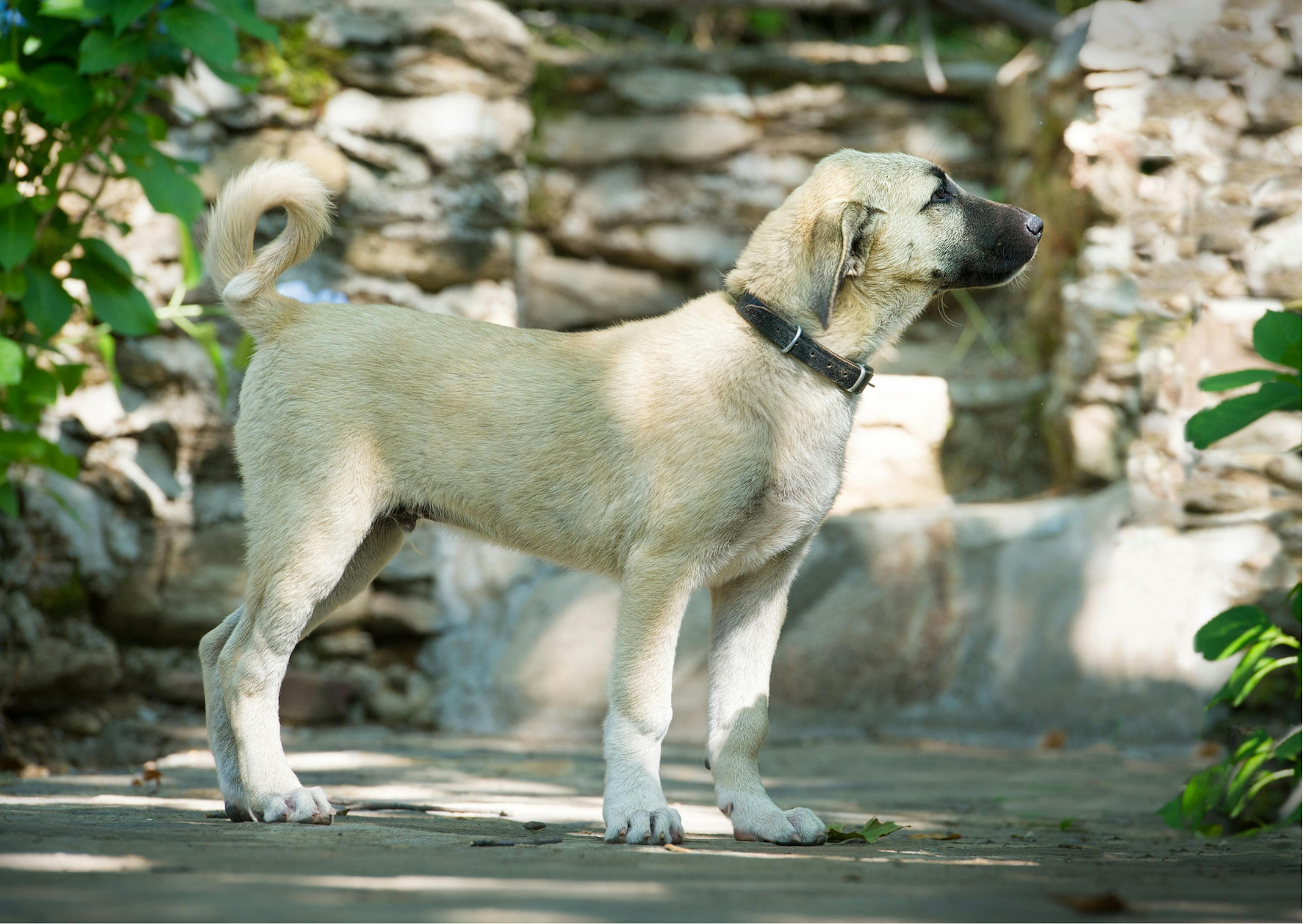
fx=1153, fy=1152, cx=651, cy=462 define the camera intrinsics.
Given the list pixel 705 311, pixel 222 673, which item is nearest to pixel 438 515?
pixel 222 673

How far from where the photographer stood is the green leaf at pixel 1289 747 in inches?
117

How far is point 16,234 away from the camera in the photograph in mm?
3742

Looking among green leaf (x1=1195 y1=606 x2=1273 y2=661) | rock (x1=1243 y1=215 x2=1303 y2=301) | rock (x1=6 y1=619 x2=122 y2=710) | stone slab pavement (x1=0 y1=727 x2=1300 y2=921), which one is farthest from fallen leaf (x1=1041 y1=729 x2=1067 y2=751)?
rock (x1=6 y1=619 x2=122 y2=710)

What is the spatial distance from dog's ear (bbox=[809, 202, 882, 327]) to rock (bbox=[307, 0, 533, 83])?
3160mm

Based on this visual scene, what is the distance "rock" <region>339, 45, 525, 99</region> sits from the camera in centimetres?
546

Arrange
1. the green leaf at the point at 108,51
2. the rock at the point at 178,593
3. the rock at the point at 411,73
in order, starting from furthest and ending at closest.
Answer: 1. the rock at the point at 411,73
2. the rock at the point at 178,593
3. the green leaf at the point at 108,51

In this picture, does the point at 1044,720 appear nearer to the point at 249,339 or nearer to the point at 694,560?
the point at 694,560

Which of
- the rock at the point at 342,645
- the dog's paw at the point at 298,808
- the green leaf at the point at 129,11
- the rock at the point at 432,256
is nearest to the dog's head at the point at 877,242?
the dog's paw at the point at 298,808

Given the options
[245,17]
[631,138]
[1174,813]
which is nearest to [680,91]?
[631,138]

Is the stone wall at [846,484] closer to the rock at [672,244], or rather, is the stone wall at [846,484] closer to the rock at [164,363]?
the rock at [164,363]

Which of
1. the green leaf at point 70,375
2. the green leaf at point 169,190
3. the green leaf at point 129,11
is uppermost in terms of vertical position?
the green leaf at point 129,11

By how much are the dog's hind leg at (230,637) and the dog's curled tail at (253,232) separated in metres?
0.66

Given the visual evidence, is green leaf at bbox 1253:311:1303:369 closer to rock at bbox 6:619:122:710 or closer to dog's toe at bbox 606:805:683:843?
dog's toe at bbox 606:805:683:843

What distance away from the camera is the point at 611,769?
277cm
